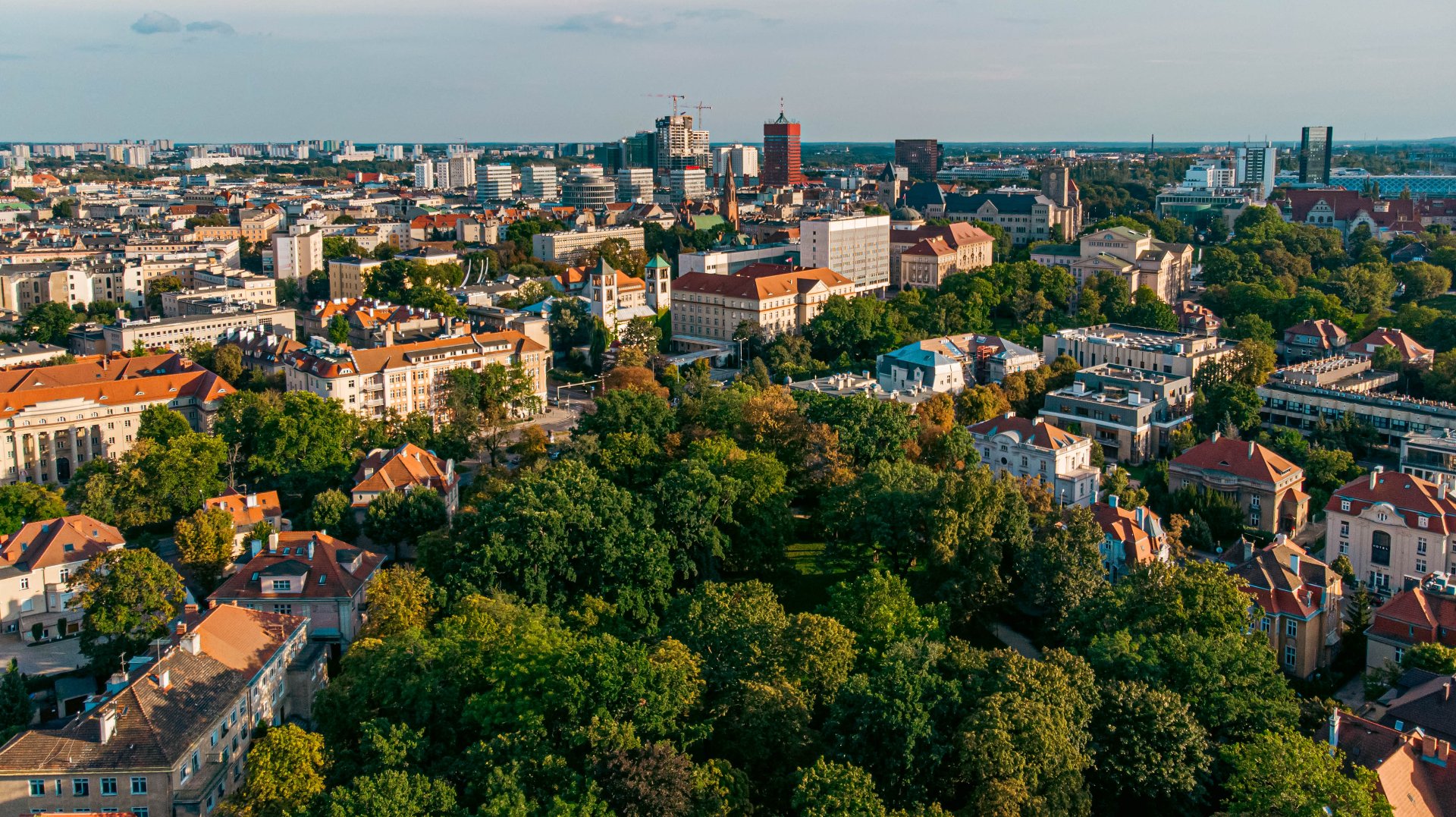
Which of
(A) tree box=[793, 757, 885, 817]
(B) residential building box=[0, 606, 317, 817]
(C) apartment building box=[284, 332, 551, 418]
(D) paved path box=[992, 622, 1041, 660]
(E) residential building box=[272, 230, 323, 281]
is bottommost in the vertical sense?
(D) paved path box=[992, 622, 1041, 660]

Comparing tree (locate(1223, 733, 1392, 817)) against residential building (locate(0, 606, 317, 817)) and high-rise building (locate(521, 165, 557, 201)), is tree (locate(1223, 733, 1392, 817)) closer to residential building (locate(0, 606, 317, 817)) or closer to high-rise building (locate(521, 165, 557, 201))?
residential building (locate(0, 606, 317, 817))

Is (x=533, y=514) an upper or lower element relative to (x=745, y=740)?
upper

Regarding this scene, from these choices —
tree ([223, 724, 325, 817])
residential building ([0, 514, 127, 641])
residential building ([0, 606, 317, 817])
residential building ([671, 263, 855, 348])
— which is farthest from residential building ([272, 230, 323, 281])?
tree ([223, 724, 325, 817])

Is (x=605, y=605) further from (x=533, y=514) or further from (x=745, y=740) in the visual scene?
(x=745, y=740)

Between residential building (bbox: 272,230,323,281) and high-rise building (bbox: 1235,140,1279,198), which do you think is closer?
residential building (bbox: 272,230,323,281)

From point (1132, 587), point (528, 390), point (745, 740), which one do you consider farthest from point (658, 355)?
point (745, 740)

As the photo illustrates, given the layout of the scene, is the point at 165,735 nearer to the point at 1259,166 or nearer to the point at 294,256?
the point at 294,256
